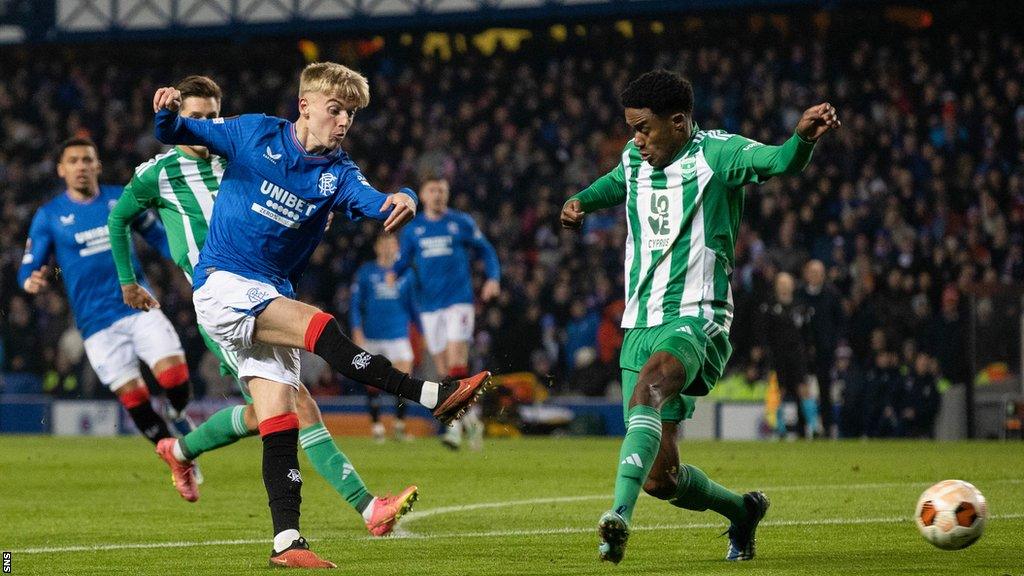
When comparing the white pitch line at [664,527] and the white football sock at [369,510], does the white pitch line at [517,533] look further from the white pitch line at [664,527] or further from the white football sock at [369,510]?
the white football sock at [369,510]

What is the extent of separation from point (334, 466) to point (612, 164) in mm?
18003

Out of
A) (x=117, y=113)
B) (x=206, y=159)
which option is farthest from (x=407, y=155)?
(x=206, y=159)

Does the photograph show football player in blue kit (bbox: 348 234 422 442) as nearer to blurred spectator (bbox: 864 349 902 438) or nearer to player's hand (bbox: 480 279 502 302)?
player's hand (bbox: 480 279 502 302)

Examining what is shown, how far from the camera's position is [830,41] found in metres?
25.6

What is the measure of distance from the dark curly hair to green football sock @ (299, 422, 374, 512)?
2.14 m

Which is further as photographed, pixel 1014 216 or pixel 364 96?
pixel 1014 216

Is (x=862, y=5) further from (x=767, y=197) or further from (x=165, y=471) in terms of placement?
(x=165, y=471)

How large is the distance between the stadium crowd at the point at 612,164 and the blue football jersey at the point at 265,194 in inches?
483

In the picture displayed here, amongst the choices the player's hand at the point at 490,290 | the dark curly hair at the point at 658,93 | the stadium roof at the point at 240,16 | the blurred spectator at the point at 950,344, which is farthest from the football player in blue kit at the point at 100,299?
the stadium roof at the point at 240,16

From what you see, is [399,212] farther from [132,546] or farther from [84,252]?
[84,252]

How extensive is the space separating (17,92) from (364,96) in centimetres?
2630

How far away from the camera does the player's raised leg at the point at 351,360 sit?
5.65 metres

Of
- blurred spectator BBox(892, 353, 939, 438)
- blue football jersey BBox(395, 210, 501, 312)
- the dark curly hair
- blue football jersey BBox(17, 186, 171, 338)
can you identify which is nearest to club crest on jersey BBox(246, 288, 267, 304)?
the dark curly hair

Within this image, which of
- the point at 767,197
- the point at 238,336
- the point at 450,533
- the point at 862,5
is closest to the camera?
the point at 238,336
